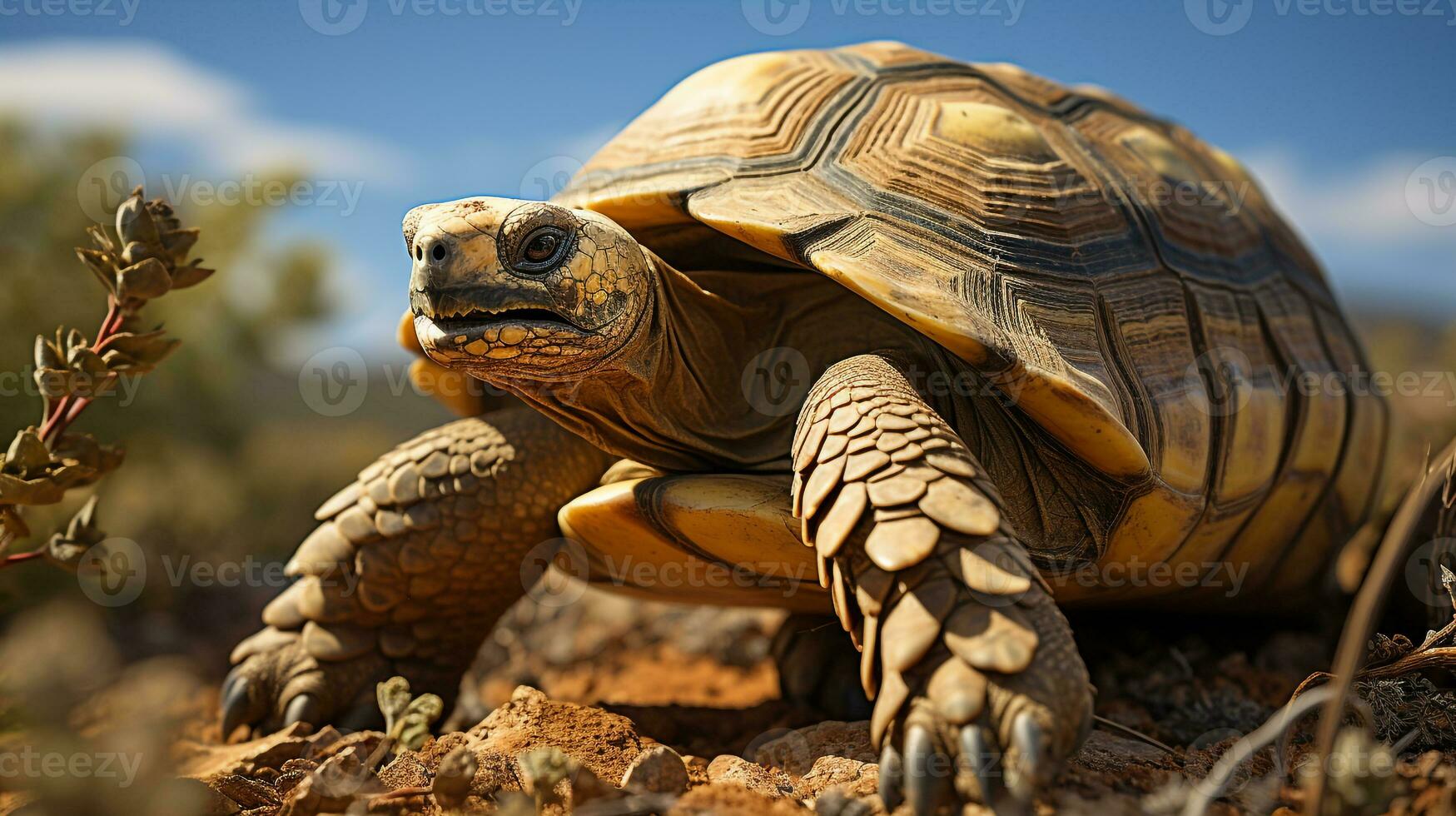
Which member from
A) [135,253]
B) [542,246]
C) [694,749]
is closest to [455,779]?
[694,749]

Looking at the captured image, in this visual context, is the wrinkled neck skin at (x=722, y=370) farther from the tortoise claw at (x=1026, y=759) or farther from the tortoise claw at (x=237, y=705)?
the tortoise claw at (x=237, y=705)

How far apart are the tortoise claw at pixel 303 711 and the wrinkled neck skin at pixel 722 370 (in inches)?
46.9

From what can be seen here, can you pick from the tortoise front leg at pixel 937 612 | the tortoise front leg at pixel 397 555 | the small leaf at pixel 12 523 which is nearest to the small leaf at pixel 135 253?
the small leaf at pixel 12 523

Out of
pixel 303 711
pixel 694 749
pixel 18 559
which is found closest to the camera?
pixel 18 559

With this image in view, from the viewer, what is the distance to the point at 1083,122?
319 centimetres

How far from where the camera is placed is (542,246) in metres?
2.12

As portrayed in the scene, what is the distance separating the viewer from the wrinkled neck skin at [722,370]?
7.88 ft

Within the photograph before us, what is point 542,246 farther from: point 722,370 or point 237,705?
point 237,705

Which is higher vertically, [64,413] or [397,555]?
[64,413]

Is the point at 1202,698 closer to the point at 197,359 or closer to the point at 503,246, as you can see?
the point at 503,246

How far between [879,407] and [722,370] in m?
0.79

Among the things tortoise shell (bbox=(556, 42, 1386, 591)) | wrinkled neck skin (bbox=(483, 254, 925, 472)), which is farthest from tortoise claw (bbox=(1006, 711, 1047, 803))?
wrinkled neck skin (bbox=(483, 254, 925, 472))

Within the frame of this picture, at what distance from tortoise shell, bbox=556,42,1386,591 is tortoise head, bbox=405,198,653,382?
36 cm

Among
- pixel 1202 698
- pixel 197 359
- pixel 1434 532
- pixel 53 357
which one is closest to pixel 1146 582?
pixel 1202 698
